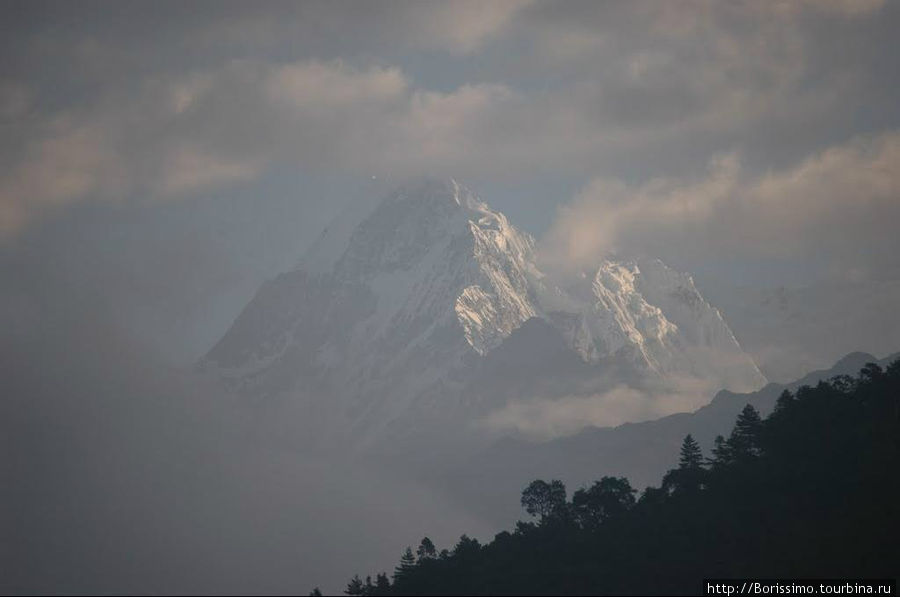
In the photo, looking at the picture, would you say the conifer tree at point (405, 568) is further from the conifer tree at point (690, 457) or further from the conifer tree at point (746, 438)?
the conifer tree at point (746, 438)

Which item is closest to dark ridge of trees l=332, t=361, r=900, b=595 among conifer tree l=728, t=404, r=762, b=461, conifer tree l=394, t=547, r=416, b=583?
conifer tree l=728, t=404, r=762, b=461

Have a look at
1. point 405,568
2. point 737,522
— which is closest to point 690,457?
point 737,522

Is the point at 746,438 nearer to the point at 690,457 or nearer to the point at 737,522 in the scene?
the point at 690,457

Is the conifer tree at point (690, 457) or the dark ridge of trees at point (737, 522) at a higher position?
the conifer tree at point (690, 457)

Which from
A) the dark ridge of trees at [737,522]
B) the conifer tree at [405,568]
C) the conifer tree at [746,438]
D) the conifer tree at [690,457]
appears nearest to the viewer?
the dark ridge of trees at [737,522]

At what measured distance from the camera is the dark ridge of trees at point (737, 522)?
469ft

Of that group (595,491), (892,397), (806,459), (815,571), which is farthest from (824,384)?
(815,571)

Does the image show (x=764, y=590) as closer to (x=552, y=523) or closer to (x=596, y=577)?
(x=596, y=577)

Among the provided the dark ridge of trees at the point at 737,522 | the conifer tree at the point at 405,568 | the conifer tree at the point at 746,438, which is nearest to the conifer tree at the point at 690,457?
the dark ridge of trees at the point at 737,522

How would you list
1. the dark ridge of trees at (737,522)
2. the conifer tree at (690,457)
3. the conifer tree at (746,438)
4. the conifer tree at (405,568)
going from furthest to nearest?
1. the conifer tree at (690,457)
2. the conifer tree at (746,438)
3. the conifer tree at (405,568)
4. the dark ridge of trees at (737,522)

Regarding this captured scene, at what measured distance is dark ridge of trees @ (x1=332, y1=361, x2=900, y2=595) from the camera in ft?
469

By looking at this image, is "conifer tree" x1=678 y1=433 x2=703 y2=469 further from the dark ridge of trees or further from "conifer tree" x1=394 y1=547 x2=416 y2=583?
"conifer tree" x1=394 y1=547 x2=416 y2=583

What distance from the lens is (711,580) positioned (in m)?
142

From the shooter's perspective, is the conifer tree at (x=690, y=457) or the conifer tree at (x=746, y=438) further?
the conifer tree at (x=690, y=457)
